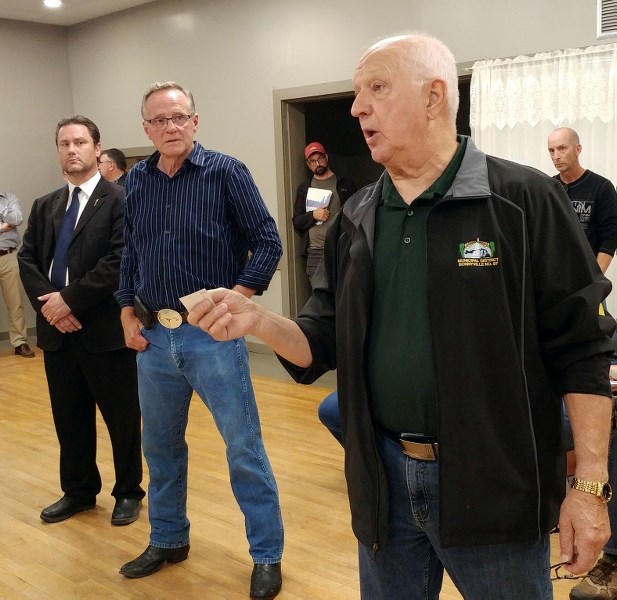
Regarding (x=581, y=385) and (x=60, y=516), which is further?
(x=60, y=516)

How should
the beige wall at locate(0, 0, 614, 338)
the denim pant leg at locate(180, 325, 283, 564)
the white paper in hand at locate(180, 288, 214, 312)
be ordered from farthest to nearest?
the beige wall at locate(0, 0, 614, 338)
the denim pant leg at locate(180, 325, 283, 564)
the white paper in hand at locate(180, 288, 214, 312)

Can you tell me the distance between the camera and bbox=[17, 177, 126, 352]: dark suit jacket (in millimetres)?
3273

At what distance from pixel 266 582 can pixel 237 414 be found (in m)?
0.61

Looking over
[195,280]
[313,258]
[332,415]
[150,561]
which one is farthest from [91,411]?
[313,258]

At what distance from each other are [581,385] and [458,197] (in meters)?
0.40

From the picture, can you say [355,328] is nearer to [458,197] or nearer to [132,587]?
[458,197]

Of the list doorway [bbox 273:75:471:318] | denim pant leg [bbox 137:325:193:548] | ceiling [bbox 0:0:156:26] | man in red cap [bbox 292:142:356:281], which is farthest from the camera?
ceiling [bbox 0:0:156:26]

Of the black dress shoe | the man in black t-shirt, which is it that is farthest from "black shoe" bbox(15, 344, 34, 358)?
the man in black t-shirt

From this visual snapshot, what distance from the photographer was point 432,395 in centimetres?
140

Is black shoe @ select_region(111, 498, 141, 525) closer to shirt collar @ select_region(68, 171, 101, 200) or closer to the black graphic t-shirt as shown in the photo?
shirt collar @ select_region(68, 171, 101, 200)

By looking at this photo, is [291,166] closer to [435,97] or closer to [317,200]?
[317,200]

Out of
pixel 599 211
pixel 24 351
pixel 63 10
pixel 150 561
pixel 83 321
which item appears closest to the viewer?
pixel 150 561

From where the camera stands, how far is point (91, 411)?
3.52m

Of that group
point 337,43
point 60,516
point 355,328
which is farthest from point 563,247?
point 337,43
